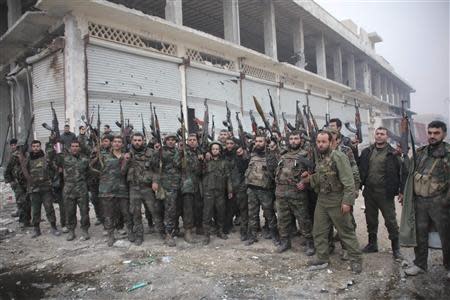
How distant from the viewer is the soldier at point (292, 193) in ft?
14.1

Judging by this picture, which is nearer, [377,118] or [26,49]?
[26,49]

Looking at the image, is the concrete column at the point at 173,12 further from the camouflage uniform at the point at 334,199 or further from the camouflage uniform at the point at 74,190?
the camouflage uniform at the point at 334,199

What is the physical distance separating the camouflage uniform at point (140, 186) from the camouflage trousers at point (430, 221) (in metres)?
3.49

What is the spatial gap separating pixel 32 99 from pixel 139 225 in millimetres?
6609

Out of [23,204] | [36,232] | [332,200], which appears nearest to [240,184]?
[332,200]

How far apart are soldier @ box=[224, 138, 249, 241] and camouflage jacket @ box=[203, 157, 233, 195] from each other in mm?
88

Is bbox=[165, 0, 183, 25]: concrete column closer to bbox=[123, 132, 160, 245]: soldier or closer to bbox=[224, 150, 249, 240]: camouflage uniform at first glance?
bbox=[123, 132, 160, 245]: soldier

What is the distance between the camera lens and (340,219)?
147 inches

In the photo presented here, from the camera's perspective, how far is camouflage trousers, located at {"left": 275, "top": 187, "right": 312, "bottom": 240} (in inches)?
169

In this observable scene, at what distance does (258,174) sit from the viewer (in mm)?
4758

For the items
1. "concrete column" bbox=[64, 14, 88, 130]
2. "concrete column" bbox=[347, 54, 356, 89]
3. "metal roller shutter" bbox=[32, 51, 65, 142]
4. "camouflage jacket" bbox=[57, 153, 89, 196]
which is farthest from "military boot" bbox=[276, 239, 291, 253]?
"concrete column" bbox=[347, 54, 356, 89]

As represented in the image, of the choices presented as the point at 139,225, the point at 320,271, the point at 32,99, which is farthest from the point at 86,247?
the point at 32,99

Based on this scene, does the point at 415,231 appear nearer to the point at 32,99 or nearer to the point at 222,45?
the point at 222,45

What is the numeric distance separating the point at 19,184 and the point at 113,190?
94.1 inches
